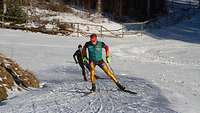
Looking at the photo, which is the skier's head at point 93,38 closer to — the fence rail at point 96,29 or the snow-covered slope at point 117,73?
the snow-covered slope at point 117,73

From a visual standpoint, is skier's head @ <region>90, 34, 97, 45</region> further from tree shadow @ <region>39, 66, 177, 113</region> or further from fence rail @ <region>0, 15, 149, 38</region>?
fence rail @ <region>0, 15, 149, 38</region>

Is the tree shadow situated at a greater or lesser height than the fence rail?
greater

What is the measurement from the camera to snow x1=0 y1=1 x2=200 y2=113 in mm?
17109

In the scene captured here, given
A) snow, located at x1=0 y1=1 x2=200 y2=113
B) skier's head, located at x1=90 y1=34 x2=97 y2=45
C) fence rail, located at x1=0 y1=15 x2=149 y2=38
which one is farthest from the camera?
fence rail, located at x1=0 y1=15 x2=149 y2=38

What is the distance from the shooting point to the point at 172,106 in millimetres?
17812

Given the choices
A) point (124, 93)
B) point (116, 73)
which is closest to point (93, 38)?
point (124, 93)

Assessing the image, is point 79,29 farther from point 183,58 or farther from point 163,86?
point 163,86

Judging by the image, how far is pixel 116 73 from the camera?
25.2m

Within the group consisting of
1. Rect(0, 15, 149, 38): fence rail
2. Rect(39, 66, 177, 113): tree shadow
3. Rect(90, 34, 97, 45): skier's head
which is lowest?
Rect(0, 15, 149, 38): fence rail

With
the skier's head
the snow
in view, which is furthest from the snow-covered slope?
the skier's head

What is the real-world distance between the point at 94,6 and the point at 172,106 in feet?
121

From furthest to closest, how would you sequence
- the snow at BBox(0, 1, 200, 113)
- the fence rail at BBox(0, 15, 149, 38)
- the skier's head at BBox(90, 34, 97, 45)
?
the fence rail at BBox(0, 15, 149, 38), the skier's head at BBox(90, 34, 97, 45), the snow at BBox(0, 1, 200, 113)

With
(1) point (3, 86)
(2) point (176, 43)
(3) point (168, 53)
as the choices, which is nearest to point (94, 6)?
(2) point (176, 43)

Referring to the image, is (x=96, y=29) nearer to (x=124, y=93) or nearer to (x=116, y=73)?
(x=116, y=73)
